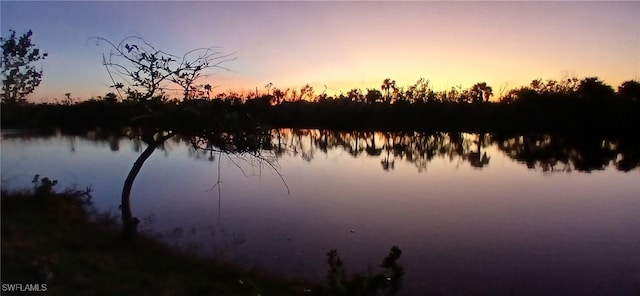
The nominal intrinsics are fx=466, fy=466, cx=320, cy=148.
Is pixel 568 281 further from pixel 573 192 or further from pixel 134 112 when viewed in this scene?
pixel 573 192

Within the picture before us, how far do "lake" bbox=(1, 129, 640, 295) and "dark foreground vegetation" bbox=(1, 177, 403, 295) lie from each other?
1.00 metres

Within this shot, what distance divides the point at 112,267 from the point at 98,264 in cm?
19

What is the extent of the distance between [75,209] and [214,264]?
4.49m

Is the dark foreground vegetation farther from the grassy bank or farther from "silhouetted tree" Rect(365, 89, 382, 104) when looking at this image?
"silhouetted tree" Rect(365, 89, 382, 104)

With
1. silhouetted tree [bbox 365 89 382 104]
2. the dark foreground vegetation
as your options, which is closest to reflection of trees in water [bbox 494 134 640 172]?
the dark foreground vegetation

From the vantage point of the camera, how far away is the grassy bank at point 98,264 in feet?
17.1

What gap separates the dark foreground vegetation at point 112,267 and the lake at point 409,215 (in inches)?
39.2

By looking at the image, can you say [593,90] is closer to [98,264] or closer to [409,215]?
[409,215]

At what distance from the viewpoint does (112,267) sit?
5.95 meters

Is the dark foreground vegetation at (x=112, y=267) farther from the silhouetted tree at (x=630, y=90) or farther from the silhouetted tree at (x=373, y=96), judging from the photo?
the silhouetted tree at (x=373, y=96)

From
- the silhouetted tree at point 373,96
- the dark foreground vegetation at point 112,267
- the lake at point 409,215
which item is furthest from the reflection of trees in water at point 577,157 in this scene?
the silhouetted tree at point 373,96

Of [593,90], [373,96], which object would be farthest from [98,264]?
[373,96]

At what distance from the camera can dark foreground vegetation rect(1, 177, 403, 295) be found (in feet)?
16.3

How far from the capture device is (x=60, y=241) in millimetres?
6832
